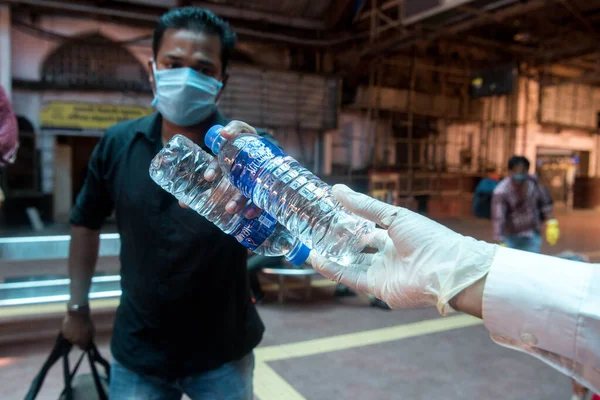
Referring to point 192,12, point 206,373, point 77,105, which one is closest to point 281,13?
point 77,105

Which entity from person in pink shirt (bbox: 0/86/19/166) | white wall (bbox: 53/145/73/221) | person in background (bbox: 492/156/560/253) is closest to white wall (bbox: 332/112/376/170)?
white wall (bbox: 53/145/73/221)

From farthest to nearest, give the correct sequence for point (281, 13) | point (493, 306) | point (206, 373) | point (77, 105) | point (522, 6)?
point (281, 13) < point (77, 105) < point (522, 6) < point (206, 373) < point (493, 306)

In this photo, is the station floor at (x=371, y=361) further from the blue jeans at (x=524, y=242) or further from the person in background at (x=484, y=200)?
the person in background at (x=484, y=200)

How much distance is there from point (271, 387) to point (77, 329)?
167 cm

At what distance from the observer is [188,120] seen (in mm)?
1693

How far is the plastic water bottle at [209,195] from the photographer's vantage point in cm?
124

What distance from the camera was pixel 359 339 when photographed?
3963 mm

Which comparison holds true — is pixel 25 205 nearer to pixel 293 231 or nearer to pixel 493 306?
pixel 293 231

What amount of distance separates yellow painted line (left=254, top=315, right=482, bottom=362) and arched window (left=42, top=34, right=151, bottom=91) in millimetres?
8635

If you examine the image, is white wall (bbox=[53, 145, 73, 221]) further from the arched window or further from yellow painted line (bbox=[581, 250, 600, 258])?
yellow painted line (bbox=[581, 250, 600, 258])

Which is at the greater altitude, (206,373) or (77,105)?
(77,105)

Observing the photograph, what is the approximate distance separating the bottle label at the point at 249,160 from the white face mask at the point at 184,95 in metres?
0.55

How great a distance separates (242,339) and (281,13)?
11.5 meters

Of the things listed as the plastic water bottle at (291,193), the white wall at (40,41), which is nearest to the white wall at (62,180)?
the white wall at (40,41)
